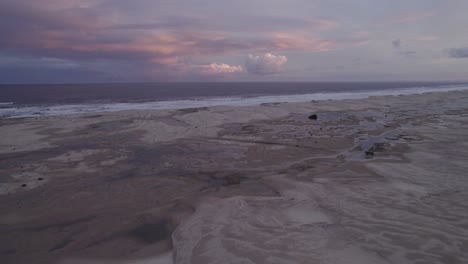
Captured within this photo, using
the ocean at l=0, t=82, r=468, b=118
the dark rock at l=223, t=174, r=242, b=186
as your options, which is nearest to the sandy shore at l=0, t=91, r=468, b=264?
the dark rock at l=223, t=174, r=242, b=186

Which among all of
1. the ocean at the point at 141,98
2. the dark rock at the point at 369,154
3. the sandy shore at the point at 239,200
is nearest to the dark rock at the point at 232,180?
the sandy shore at the point at 239,200

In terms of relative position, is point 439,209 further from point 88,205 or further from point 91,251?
point 88,205

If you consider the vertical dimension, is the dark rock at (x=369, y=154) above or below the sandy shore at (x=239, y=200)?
above

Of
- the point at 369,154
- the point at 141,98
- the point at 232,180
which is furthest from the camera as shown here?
the point at 141,98

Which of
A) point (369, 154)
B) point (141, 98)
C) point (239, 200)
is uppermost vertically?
point (141, 98)

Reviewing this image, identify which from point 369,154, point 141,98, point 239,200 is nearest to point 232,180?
point 239,200

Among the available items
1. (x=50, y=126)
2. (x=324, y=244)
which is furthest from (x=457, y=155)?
(x=50, y=126)

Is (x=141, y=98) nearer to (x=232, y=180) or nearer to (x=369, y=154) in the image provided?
(x=369, y=154)

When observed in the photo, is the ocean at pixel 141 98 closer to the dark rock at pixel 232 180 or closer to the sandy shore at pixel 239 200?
the sandy shore at pixel 239 200
